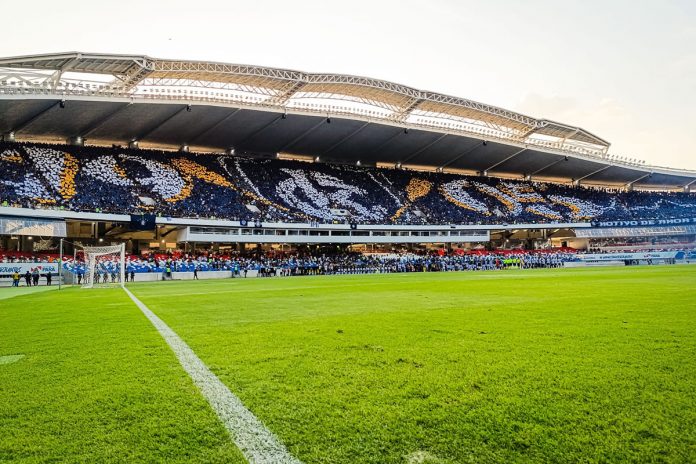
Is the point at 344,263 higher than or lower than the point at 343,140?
lower

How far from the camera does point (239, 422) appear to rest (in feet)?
9.24

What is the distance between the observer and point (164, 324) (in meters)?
7.83

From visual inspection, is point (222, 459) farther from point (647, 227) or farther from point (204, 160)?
point (647, 227)

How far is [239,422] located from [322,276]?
1214 inches

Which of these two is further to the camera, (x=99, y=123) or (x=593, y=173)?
(x=593, y=173)

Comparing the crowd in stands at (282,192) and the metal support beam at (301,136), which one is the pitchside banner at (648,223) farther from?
the metal support beam at (301,136)

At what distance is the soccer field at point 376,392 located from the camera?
241 cm

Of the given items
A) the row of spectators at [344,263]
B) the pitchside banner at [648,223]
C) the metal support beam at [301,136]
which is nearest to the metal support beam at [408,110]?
the metal support beam at [301,136]

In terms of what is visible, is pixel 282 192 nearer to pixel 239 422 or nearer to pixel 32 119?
pixel 32 119

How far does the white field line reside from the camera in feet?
7.70

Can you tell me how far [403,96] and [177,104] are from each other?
2133 centimetres

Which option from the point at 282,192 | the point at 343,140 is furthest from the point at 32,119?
the point at 343,140

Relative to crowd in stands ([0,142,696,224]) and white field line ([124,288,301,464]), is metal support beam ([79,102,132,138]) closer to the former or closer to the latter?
crowd in stands ([0,142,696,224])

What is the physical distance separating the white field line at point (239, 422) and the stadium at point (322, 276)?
2cm
